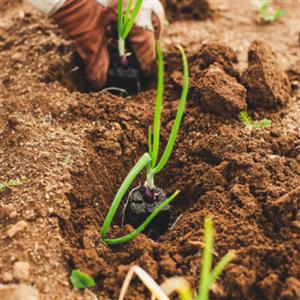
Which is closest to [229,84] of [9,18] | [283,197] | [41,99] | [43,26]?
[283,197]

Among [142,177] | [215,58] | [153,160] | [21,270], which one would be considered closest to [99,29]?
[215,58]

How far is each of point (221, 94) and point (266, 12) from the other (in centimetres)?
105

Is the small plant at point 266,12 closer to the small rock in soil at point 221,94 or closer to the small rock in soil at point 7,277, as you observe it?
the small rock in soil at point 221,94

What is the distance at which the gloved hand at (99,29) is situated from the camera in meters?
2.12

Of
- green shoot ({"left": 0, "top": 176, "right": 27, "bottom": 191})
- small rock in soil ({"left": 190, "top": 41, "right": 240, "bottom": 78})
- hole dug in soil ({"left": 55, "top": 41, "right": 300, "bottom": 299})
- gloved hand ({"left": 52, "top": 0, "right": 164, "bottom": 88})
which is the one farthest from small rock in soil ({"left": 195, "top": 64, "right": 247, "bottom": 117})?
green shoot ({"left": 0, "top": 176, "right": 27, "bottom": 191})

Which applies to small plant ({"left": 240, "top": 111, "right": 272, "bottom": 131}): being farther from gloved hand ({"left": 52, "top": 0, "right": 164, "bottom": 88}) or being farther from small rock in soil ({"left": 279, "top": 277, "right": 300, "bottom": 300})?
small rock in soil ({"left": 279, "top": 277, "right": 300, "bottom": 300})

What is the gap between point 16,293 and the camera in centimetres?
150

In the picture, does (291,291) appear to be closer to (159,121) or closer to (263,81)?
(159,121)

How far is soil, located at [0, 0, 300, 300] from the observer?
5.21 ft

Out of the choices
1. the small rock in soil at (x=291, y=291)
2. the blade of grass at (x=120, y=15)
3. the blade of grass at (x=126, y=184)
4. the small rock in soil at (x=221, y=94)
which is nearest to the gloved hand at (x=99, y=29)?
the blade of grass at (x=120, y=15)

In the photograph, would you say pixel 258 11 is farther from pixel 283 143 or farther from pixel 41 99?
pixel 41 99

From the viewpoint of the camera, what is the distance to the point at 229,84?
2.09m

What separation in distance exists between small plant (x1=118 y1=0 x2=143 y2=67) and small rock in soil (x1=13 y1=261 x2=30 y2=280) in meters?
0.96

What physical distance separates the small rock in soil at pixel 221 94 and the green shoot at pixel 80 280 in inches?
33.7
